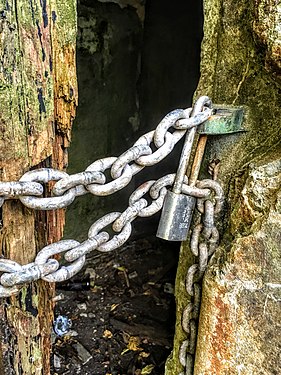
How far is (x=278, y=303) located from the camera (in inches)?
33.0

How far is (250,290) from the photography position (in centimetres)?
86

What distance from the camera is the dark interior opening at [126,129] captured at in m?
1.88

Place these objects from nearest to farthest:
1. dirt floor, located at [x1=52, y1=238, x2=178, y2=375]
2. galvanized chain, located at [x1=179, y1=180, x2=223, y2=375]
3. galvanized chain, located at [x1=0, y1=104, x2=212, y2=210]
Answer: galvanized chain, located at [x1=0, y1=104, x2=212, y2=210], galvanized chain, located at [x1=179, y1=180, x2=223, y2=375], dirt floor, located at [x1=52, y1=238, x2=178, y2=375]

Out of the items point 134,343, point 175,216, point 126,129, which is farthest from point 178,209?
point 126,129

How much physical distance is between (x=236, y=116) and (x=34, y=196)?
422 mm

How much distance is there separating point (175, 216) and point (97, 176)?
22 cm

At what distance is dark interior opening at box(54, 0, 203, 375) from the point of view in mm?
1875

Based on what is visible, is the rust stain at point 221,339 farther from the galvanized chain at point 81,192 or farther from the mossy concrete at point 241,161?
A: the galvanized chain at point 81,192

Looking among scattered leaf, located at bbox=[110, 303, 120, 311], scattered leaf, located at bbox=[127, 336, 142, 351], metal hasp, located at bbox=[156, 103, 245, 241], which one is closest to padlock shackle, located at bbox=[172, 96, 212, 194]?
metal hasp, located at bbox=[156, 103, 245, 241]

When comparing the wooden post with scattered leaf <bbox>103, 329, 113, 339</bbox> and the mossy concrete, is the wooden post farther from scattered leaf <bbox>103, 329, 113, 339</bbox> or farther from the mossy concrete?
scattered leaf <bbox>103, 329, 113, 339</bbox>

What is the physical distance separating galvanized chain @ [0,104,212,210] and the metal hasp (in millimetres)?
63

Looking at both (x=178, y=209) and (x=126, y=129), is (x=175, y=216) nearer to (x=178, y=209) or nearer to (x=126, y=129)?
(x=178, y=209)

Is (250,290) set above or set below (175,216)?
below

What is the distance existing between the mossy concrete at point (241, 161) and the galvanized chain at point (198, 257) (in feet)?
0.10
